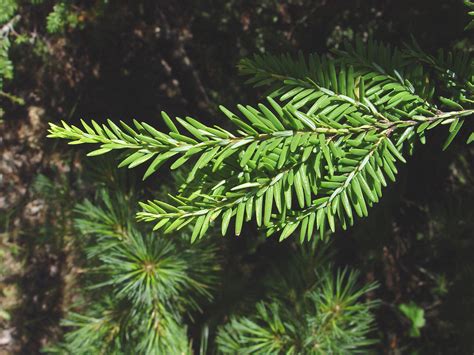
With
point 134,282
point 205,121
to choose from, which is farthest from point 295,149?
point 205,121

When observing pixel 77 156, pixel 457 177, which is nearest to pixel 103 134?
pixel 457 177

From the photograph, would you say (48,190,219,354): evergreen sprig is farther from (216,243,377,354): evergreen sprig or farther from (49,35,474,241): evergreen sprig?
(49,35,474,241): evergreen sprig

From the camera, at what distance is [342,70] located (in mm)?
889

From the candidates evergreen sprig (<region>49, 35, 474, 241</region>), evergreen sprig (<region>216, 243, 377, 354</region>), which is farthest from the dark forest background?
evergreen sprig (<region>49, 35, 474, 241</region>)

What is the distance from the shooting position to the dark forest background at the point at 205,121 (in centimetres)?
162

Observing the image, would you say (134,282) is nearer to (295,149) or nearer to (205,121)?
(295,149)

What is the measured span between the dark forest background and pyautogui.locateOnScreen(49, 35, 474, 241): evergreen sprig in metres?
0.72

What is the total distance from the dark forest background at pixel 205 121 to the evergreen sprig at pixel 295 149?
72 cm

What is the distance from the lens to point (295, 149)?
75 cm

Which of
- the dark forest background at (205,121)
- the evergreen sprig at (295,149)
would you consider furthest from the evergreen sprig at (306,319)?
the evergreen sprig at (295,149)

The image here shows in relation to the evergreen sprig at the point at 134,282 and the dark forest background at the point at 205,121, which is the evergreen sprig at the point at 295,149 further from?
the dark forest background at the point at 205,121

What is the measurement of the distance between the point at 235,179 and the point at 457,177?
1.22 metres

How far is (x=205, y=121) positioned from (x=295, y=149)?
4.59 ft

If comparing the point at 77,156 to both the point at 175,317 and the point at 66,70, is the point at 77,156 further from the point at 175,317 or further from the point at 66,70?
the point at 175,317
